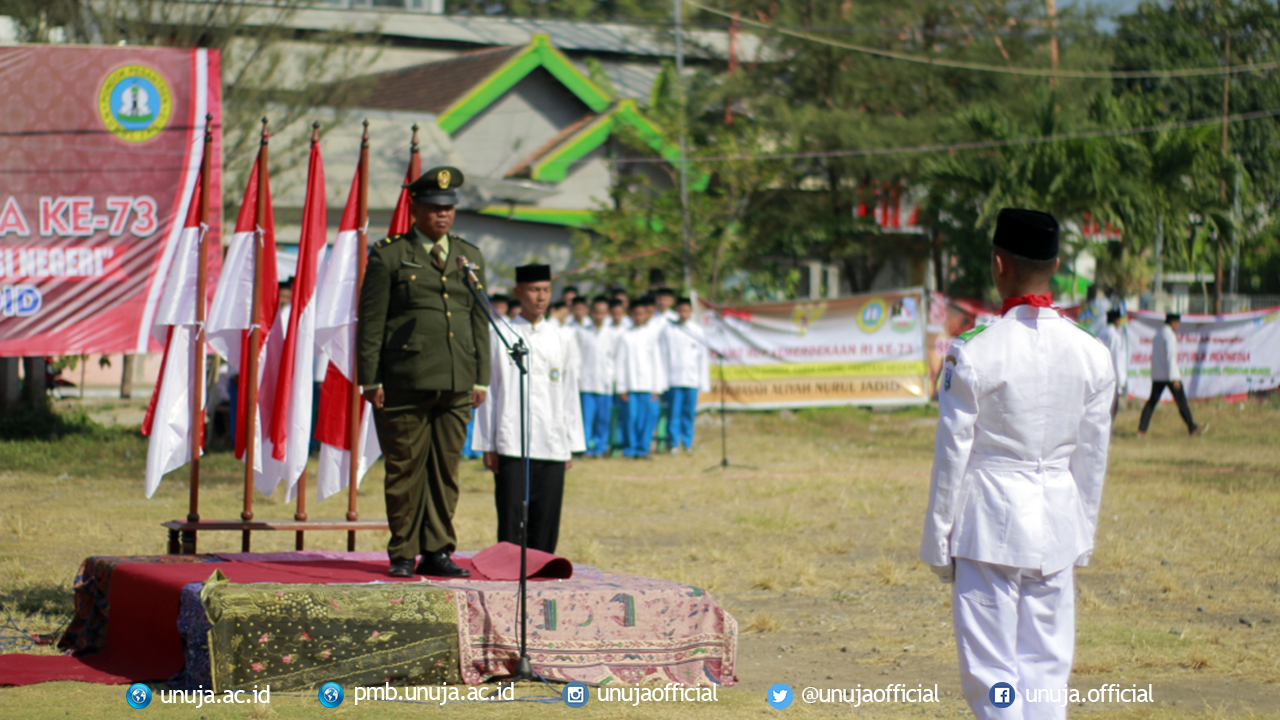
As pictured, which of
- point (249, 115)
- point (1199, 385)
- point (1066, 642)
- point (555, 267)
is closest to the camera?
point (1066, 642)

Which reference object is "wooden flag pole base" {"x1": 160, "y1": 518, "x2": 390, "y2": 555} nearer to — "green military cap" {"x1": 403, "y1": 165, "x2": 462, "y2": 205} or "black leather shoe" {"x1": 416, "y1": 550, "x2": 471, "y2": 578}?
"black leather shoe" {"x1": 416, "y1": 550, "x2": 471, "y2": 578}

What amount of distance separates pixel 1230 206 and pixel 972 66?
569 cm

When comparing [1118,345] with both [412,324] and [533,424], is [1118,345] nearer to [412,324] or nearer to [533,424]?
[533,424]

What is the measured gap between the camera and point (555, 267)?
24.9 meters

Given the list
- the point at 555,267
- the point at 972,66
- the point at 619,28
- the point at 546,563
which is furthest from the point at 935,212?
the point at 546,563

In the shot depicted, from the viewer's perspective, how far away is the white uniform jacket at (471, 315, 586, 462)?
23.9 feet

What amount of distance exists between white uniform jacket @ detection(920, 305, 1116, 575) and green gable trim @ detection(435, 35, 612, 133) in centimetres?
2196

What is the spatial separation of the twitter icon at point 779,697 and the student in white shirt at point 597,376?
10944 mm

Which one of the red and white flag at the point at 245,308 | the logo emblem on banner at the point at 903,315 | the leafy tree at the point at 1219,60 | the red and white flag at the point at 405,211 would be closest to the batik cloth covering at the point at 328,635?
the red and white flag at the point at 245,308

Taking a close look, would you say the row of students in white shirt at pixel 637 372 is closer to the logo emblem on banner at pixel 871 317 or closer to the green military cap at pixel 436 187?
the logo emblem on banner at pixel 871 317

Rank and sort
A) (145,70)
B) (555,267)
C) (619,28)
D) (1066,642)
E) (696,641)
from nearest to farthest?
(1066,642) < (696,641) < (145,70) < (555,267) < (619,28)

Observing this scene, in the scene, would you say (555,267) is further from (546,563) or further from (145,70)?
(546,563)

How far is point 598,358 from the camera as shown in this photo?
54.5ft

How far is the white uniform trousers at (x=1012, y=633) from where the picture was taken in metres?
4.07
